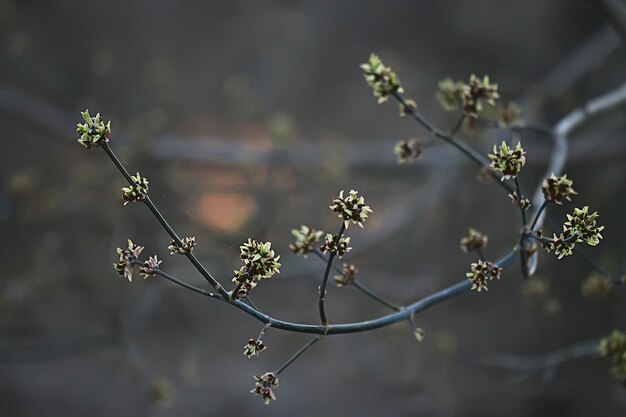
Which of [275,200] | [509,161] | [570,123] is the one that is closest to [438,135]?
[509,161]

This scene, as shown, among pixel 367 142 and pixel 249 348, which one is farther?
pixel 367 142

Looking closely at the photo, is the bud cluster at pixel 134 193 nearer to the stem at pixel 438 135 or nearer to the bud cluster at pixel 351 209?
the bud cluster at pixel 351 209

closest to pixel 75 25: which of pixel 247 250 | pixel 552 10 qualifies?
pixel 552 10

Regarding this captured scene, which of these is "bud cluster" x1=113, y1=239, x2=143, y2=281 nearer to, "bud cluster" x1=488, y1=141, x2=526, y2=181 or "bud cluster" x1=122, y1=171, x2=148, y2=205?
"bud cluster" x1=122, y1=171, x2=148, y2=205

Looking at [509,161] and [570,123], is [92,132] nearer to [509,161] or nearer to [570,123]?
[509,161]

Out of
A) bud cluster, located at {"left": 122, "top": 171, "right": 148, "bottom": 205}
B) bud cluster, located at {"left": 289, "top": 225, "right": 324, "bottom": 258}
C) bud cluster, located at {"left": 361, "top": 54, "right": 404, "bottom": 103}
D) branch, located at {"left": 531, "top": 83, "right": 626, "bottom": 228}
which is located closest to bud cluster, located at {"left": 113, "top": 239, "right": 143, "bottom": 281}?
bud cluster, located at {"left": 122, "top": 171, "right": 148, "bottom": 205}

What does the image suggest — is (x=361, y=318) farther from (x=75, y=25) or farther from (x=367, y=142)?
(x=75, y=25)

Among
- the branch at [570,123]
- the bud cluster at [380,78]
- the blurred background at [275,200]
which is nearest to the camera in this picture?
the bud cluster at [380,78]

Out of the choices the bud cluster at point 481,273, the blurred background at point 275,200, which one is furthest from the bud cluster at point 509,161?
the blurred background at point 275,200
